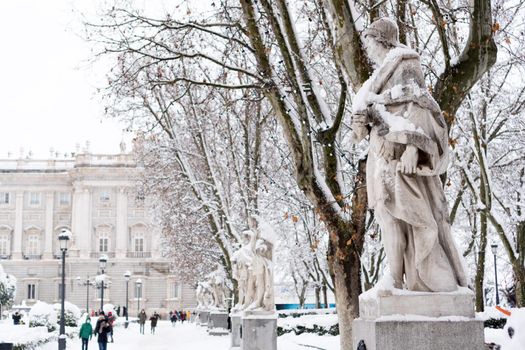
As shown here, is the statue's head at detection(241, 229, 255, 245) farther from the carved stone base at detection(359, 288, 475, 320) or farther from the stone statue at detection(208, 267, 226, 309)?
the stone statue at detection(208, 267, 226, 309)

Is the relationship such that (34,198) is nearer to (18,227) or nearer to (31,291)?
(18,227)

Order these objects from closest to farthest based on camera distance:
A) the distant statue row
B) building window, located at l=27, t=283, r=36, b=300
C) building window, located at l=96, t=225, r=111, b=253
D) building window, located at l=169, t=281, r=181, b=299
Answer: the distant statue row < building window, located at l=169, t=281, r=181, b=299 < building window, located at l=27, t=283, r=36, b=300 < building window, located at l=96, t=225, r=111, b=253

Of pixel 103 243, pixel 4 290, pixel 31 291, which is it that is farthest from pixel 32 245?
pixel 4 290

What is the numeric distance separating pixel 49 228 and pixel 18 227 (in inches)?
145

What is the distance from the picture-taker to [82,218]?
87812 millimetres

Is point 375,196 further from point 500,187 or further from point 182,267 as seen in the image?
point 182,267

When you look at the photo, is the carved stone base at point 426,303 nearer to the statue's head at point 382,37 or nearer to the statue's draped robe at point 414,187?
the statue's draped robe at point 414,187

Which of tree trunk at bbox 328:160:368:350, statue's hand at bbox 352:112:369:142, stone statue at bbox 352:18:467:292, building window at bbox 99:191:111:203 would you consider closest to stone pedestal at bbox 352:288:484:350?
stone statue at bbox 352:18:467:292

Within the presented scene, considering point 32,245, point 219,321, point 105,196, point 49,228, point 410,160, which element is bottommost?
point 219,321

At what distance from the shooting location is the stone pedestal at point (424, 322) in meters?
4.99

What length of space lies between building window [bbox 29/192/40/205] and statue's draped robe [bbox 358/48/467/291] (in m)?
88.8

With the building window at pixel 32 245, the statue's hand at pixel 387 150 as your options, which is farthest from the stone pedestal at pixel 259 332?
the building window at pixel 32 245

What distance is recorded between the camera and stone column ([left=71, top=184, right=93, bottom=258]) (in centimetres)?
8681

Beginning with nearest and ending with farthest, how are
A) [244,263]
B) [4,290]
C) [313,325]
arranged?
[244,263], [313,325], [4,290]
